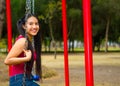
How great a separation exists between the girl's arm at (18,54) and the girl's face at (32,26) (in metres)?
0.15

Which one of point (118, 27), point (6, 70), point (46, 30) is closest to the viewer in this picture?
point (6, 70)

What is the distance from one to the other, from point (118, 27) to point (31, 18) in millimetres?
60503

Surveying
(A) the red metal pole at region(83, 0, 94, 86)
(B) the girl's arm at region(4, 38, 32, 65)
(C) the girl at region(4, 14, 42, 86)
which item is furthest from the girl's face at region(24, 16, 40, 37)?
(A) the red metal pole at region(83, 0, 94, 86)

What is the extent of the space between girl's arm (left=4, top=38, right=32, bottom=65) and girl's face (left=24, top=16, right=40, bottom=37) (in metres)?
0.15

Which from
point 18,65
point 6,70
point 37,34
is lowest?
point 6,70

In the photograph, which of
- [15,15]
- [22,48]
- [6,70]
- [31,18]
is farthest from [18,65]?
[15,15]

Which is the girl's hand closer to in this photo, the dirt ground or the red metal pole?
the red metal pole

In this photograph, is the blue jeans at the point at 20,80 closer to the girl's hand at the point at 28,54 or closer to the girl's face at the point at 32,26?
the girl's hand at the point at 28,54

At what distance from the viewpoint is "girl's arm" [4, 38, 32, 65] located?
4.76 m

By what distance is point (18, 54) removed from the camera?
4.80 m

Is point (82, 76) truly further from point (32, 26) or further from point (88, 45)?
point (32, 26)

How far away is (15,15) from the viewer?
52.2 metres

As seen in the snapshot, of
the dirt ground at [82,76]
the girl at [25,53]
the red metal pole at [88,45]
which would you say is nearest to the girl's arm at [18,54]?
the girl at [25,53]

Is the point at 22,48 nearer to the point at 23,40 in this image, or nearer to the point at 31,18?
the point at 23,40
